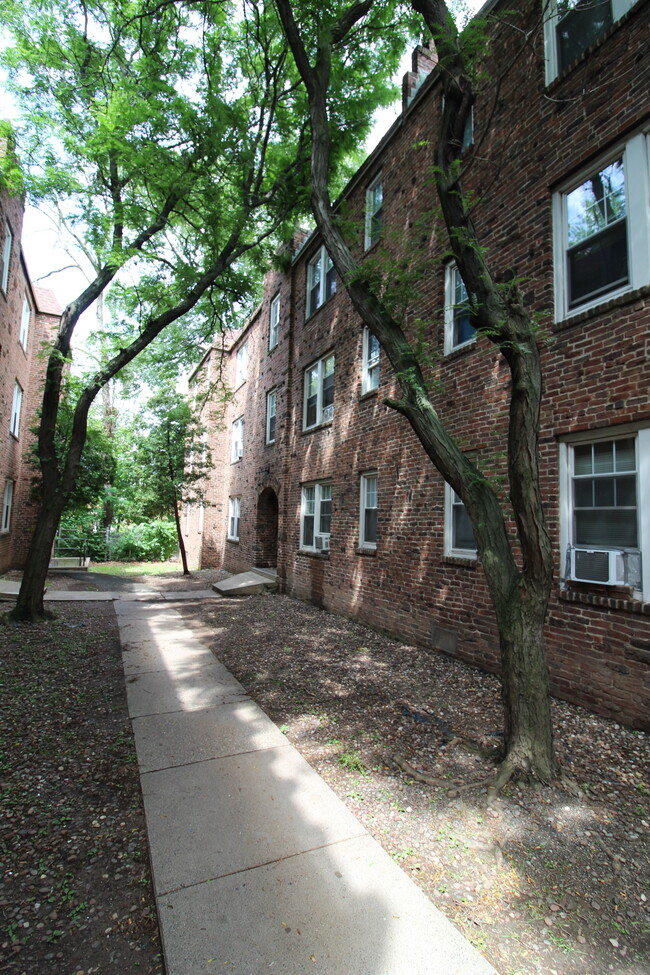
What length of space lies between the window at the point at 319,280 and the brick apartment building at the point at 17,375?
20.9 feet

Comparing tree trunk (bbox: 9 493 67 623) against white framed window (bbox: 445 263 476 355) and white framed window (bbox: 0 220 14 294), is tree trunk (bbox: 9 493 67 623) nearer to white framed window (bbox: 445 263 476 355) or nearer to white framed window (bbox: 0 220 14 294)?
white framed window (bbox: 0 220 14 294)

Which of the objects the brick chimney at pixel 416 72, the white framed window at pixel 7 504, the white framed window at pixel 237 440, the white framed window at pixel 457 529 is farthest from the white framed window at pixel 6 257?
the white framed window at pixel 457 529

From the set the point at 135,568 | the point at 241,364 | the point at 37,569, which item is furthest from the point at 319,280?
the point at 135,568

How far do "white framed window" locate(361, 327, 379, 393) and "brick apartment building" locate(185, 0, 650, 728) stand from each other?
3cm

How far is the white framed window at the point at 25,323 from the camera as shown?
48.8 feet

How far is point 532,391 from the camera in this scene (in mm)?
3477

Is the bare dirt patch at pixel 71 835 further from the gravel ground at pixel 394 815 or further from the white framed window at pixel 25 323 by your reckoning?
the white framed window at pixel 25 323

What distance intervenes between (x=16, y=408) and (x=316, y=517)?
35.9 ft

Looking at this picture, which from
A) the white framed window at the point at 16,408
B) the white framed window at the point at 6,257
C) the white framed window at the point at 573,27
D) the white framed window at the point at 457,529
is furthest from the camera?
the white framed window at the point at 16,408

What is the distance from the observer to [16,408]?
15.1 meters

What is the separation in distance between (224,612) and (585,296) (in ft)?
27.3

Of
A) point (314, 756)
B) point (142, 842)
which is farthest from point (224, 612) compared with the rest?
point (142, 842)

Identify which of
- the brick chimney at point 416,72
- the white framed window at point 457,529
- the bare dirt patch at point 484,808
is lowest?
the bare dirt patch at point 484,808

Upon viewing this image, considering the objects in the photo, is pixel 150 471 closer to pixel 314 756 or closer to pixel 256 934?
pixel 314 756
